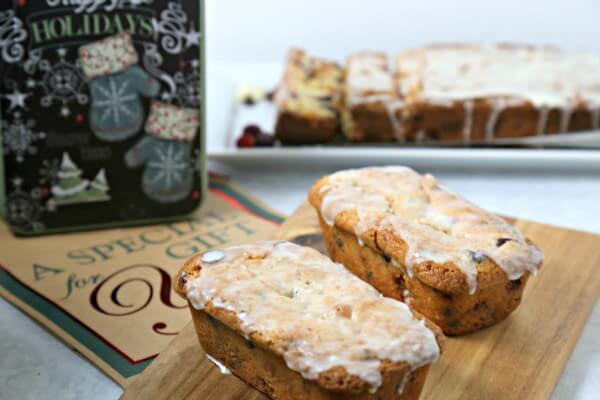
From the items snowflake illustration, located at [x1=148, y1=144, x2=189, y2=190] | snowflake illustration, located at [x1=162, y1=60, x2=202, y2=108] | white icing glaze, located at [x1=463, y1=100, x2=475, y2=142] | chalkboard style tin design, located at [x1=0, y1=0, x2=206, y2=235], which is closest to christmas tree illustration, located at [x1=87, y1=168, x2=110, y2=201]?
chalkboard style tin design, located at [x1=0, y1=0, x2=206, y2=235]

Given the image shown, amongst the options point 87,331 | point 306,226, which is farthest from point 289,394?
point 306,226

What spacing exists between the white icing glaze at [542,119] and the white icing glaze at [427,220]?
2.79ft

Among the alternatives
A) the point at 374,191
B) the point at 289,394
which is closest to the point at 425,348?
the point at 289,394

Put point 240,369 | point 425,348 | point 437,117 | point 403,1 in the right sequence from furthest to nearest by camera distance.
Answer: point 403,1 → point 437,117 → point 240,369 → point 425,348

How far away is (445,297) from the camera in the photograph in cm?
136

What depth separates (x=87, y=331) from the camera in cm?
142

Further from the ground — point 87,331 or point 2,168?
point 2,168

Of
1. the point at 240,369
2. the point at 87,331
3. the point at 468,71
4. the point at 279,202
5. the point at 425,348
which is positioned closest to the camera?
the point at 425,348

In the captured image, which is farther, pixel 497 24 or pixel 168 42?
pixel 497 24

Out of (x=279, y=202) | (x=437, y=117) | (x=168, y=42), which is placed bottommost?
(x=279, y=202)

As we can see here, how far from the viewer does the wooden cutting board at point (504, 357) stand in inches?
48.2

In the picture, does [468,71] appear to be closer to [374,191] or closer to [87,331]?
[374,191]

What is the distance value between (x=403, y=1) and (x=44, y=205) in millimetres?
2175

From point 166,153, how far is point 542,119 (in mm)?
1181
